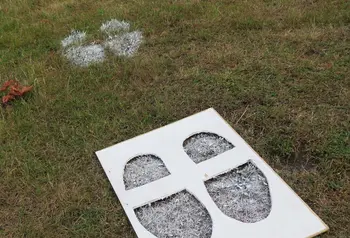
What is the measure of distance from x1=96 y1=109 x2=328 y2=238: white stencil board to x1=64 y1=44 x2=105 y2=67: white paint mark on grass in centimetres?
85

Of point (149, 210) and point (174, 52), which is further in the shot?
point (174, 52)

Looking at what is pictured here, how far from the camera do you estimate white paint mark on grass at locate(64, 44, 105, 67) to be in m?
2.91

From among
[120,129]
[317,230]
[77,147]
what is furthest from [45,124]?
[317,230]

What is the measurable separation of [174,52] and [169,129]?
76 cm

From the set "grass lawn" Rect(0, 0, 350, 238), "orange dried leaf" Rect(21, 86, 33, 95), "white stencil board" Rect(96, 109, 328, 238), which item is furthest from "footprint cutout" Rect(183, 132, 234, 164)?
"orange dried leaf" Rect(21, 86, 33, 95)

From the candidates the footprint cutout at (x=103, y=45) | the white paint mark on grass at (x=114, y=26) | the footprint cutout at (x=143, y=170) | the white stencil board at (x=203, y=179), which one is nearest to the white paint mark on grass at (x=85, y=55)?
the footprint cutout at (x=103, y=45)

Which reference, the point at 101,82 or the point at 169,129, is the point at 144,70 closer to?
the point at 101,82

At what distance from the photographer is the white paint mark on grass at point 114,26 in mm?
3188

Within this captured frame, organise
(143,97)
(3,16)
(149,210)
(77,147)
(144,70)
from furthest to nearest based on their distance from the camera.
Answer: (3,16) → (144,70) → (143,97) → (77,147) → (149,210)

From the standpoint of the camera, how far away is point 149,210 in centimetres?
199

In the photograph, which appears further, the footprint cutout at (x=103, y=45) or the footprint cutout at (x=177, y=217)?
the footprint cutout at (x=103, y=45)

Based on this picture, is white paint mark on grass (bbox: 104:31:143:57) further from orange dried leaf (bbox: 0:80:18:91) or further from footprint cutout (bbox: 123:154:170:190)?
footprint cutout (bbox: 123:154:170:190)

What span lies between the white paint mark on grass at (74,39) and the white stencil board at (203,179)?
114 centimetres

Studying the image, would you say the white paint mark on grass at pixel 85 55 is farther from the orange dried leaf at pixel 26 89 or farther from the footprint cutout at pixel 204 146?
the footprint cutout at pixel 204 146
